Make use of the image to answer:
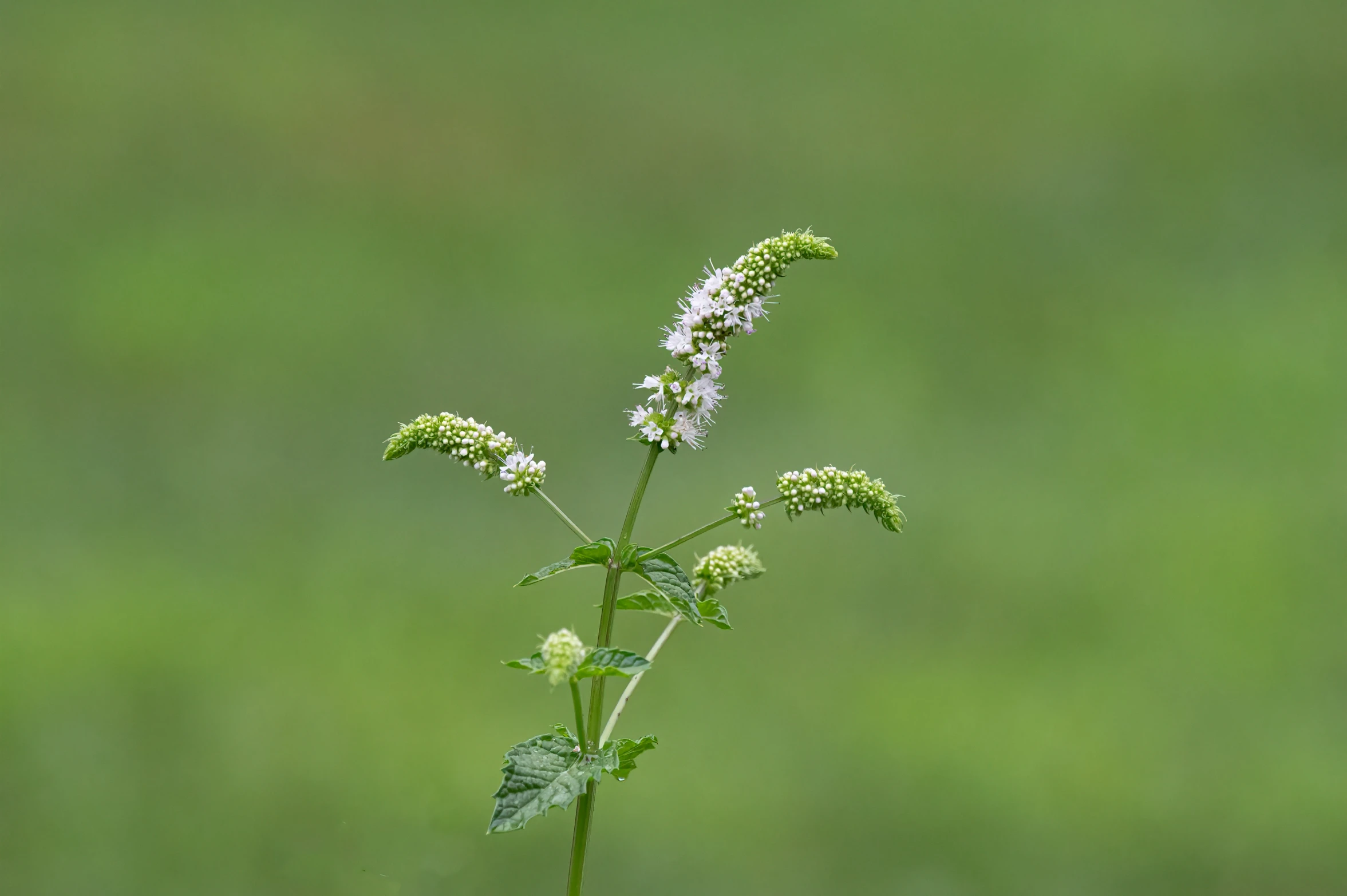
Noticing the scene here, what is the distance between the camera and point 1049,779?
11.1 ft

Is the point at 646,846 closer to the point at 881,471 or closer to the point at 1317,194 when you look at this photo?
the point at 881,471

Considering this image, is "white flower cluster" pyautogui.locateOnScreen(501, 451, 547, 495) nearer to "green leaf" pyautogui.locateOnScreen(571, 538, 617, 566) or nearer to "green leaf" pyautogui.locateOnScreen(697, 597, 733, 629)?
"green leaf" pyautogui.locateOnScreen(571, 538, 617, 566)

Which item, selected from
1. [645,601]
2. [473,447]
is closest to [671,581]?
[645,601]

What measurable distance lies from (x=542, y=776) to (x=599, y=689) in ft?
0.30

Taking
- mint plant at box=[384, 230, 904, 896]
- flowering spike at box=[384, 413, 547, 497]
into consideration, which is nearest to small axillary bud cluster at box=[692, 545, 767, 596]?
mint plant at box=[384, 230, 904, 896]

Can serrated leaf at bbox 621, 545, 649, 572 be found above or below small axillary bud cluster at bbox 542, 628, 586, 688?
above

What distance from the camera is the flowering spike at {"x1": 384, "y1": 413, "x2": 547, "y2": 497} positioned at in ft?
3.87

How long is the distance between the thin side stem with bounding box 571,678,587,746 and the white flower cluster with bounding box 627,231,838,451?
0.24m

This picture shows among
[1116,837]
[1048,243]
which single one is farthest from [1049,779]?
[1048,243]

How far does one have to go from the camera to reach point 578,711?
106cm

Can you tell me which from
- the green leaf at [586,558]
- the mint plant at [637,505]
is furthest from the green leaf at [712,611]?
the green leaf at [586,558]

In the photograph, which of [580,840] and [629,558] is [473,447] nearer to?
[629,558]

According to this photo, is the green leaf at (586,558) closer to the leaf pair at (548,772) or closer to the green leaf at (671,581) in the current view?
the green leaf at (671,581)

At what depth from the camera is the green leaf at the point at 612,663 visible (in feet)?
3.43
